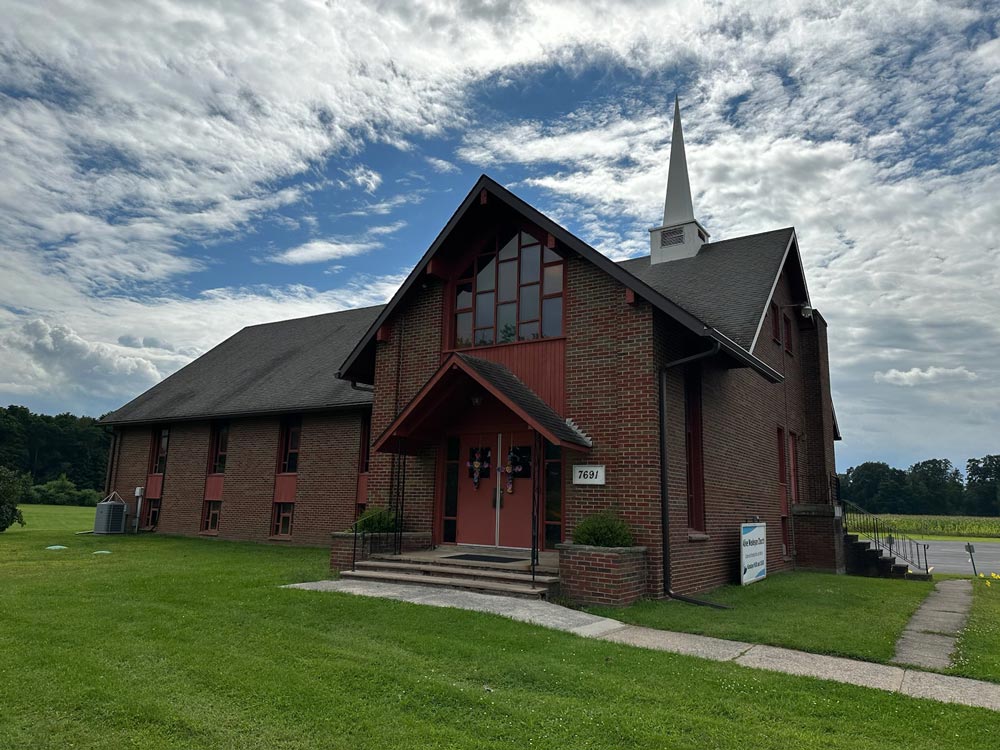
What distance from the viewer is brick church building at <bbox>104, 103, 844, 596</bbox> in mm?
11148

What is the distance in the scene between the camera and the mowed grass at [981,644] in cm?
650

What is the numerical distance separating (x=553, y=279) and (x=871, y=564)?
11.9 metres

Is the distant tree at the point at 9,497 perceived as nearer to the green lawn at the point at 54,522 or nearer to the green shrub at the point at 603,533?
the green lawn at the point at 54,522

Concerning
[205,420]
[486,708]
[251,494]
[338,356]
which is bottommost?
[486,708]

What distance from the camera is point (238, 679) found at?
555 centimetres

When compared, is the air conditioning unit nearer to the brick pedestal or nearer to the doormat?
the doormat

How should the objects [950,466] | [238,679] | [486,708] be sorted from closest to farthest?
[486,708], [238,679], [950,466]

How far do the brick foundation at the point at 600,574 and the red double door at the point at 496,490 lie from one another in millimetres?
2289

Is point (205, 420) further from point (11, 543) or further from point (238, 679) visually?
point (238, 679)

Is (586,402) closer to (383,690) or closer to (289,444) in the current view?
(383,690)

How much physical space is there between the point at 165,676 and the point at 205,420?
1904 centimetres

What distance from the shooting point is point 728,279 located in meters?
15.4

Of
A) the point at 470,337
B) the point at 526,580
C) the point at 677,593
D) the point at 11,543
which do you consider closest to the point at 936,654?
the point at 677,593

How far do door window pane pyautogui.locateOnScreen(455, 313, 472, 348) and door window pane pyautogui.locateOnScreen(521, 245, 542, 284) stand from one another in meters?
1.41
